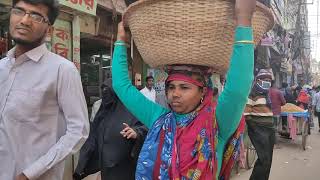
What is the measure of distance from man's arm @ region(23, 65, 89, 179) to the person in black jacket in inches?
54.3

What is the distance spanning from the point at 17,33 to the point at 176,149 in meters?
1.06

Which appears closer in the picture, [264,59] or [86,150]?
[86,150]

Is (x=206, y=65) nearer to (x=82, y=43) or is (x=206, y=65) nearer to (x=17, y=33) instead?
(x=17, y=33)

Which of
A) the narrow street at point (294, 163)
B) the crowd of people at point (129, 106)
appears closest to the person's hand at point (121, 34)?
the crowd of people at point (129, 106)

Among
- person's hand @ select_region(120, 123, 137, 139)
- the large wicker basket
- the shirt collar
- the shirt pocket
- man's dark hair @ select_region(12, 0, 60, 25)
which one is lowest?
person's hand @ select_region(120, 123, 137, 139)

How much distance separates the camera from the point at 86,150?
3873 millimetres

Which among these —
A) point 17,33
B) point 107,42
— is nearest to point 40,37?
point 17,33

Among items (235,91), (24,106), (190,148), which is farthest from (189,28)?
(24,106)

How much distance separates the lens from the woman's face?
6.27 feet

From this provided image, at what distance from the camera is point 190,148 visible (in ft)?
6.01

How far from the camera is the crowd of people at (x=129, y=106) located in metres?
1.79

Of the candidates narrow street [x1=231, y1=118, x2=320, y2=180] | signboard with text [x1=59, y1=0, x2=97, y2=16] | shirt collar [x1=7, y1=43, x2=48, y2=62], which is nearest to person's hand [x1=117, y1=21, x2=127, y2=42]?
shirt collar [x1=7, y1=43, x2=48, y2=62]

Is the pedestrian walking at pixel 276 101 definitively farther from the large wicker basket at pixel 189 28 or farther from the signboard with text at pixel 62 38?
the large wicker basket at pixel 189 28

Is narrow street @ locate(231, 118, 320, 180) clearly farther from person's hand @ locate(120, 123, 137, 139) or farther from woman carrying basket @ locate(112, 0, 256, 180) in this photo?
woman carrying basket @ locate(112, 0, 256, 180)
